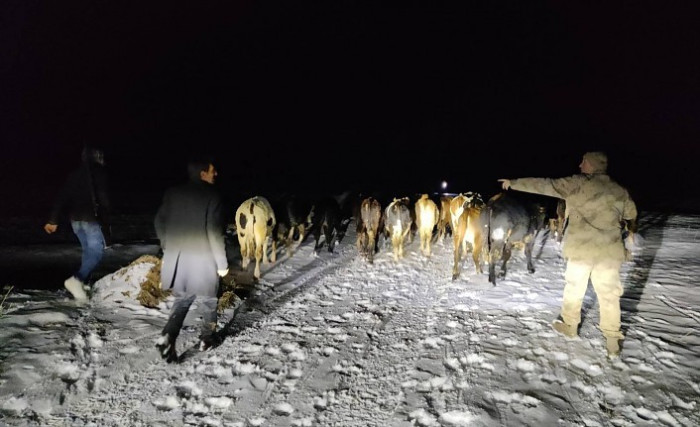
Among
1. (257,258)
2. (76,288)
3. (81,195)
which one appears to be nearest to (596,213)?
(257,258)

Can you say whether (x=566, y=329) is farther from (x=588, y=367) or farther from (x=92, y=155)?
(x=92, y=155)

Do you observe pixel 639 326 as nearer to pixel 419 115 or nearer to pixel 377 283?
pixel 377 283

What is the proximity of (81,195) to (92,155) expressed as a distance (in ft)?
1.84

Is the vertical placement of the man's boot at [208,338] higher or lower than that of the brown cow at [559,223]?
lower

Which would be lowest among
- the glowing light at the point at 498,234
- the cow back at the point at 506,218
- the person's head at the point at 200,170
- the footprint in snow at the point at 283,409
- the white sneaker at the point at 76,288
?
the footprint in snow at the point at 283,409

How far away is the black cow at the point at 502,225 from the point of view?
7.25 m

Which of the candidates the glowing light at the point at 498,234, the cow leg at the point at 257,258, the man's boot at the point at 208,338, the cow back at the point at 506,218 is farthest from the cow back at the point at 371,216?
the man's boot at the point at 208,338

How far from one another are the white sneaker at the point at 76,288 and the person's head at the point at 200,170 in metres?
2.83

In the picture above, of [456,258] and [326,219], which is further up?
[326,219]

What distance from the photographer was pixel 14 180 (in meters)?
27.6

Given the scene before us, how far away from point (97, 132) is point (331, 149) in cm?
3747

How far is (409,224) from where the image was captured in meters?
9.03

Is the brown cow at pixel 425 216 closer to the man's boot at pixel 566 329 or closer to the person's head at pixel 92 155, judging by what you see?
the man's boot at pixel 566 329

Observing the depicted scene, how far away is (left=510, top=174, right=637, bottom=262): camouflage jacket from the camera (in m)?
4.37
